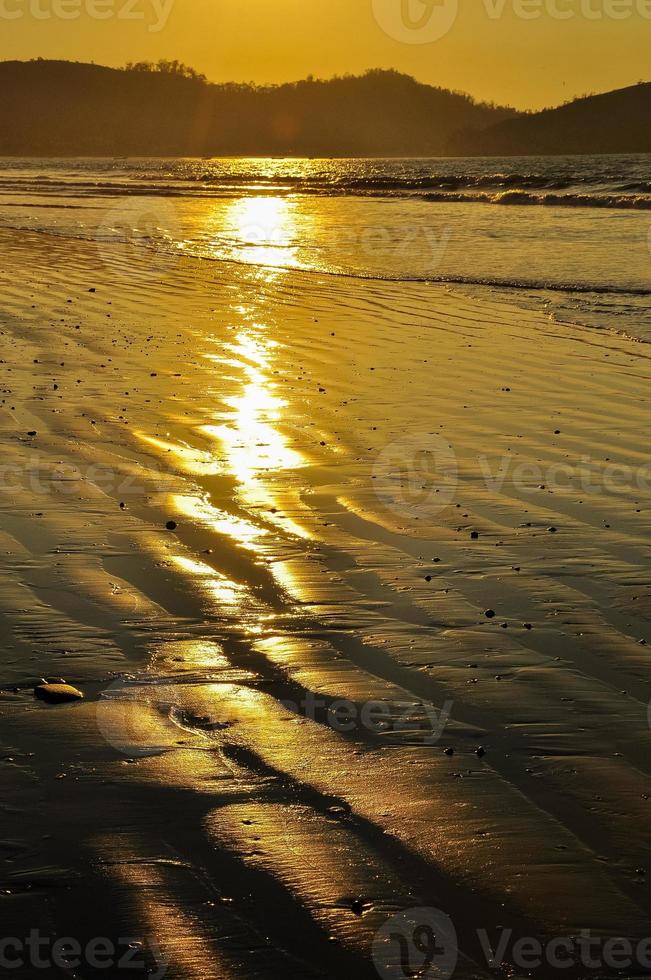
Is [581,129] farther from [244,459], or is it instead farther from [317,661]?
[317,661]

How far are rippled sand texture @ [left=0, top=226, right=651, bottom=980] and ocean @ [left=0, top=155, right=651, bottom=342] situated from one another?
5981 mm

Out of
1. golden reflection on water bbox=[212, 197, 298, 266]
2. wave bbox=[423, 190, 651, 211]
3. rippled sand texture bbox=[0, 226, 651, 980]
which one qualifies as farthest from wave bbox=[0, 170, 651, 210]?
rippled sand texture bbox=[0, 226, 651, 980]

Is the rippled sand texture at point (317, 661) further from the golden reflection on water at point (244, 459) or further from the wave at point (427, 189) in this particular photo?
the wave at point (427, 189)

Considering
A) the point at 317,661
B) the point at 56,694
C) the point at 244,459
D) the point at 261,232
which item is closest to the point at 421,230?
the point at 261,232

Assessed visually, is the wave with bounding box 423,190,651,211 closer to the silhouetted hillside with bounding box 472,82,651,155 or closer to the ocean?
the ocean

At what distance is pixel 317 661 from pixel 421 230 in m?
24.1

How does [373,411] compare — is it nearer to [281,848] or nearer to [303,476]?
[303,476]

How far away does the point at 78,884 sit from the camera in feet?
9.46

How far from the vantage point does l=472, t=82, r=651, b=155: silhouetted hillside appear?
174 meters

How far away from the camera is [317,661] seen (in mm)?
4230

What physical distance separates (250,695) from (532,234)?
75.1ft

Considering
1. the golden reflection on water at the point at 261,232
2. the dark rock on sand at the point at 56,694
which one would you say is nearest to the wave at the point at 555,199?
the golden reflection on water at the point at 261,232

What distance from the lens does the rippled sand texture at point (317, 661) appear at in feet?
9.45

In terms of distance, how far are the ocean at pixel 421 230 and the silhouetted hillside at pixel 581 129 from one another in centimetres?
13338
